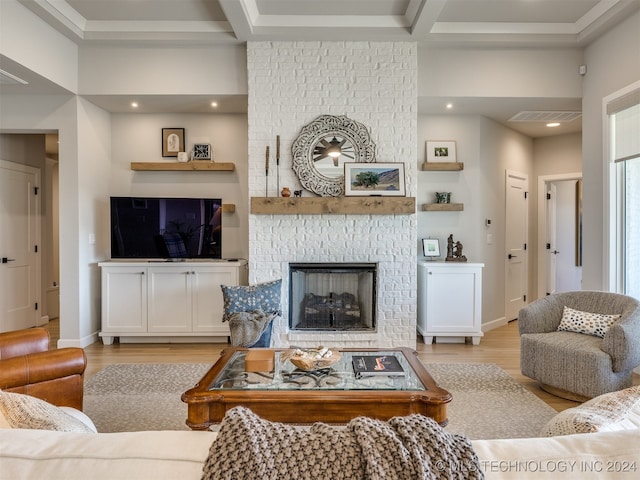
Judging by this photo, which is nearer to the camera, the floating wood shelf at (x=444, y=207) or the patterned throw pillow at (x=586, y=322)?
the patterned throw pillow at (x=586, y=322)

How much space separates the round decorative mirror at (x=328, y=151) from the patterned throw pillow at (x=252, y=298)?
3.53 feet

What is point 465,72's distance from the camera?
13.3ft

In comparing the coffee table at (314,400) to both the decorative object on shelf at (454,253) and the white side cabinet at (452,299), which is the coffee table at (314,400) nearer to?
the white side cabinet at (452,299)

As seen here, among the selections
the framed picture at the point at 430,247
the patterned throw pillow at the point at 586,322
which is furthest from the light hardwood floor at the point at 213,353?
the framed picture at the point at 430,247

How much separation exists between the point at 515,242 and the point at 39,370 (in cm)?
540

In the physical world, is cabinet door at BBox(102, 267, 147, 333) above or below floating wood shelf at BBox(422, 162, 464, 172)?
below

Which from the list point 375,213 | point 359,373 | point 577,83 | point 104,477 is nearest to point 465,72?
point 577,83

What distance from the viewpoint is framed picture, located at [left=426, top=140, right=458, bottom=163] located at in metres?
4.72

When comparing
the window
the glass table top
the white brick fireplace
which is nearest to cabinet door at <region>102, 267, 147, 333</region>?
the white brick fireplace

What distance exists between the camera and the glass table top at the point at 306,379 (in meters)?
1.97

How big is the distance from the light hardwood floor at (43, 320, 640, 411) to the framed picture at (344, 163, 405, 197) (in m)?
1.64

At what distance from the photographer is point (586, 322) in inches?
119

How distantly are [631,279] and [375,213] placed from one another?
7.60ft

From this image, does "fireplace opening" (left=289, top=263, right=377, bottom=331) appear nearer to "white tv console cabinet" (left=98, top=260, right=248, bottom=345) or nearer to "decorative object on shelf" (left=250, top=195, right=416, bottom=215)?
"decorative object on shelf" (left=250, top=195, right=416, bottom=215)
